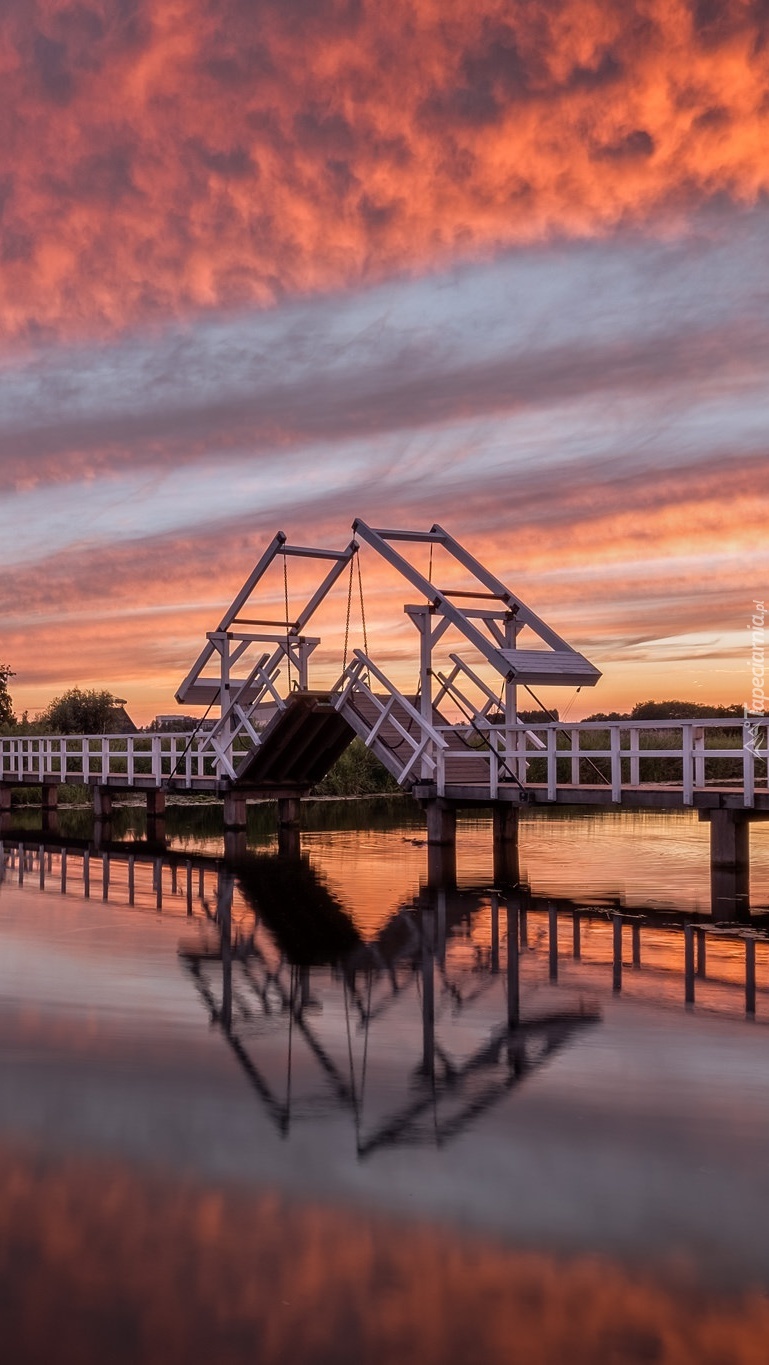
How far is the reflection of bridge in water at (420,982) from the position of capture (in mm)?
7383

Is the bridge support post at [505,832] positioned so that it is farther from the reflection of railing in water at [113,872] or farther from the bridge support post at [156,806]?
the bridge support post at [156,806]

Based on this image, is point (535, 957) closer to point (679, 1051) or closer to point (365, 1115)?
point (679, 1051)

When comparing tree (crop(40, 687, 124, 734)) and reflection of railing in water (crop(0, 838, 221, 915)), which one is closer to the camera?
reflection of railing in water (crop(0, 838, 221, 915))

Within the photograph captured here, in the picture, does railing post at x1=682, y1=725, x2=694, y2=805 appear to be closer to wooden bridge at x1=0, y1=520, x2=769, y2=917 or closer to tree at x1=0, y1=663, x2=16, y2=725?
wooden bridge at x1=0, y1=520, x2=769, y2=917

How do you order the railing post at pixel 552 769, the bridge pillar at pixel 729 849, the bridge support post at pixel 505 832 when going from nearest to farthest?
the bridge pillar at pixel 729 849 → the railing post at pixel 552 769 → the bridge support post at pixel 505 832

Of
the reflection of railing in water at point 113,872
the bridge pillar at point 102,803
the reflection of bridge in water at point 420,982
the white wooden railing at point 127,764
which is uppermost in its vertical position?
the white wooden railing at point 127,764

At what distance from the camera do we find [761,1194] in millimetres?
5598

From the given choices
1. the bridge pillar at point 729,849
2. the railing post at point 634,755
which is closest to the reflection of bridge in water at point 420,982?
the bridge pillar at point 729,849

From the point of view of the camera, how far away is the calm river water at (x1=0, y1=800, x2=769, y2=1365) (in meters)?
4.57

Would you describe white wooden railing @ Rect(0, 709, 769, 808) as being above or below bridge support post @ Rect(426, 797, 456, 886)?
above

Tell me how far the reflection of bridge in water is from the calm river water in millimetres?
47

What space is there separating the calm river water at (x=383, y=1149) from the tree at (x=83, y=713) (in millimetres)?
53695

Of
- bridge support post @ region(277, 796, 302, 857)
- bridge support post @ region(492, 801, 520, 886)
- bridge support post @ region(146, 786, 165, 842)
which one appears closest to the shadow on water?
bridge support post @ region(492, 801, 520, 886)

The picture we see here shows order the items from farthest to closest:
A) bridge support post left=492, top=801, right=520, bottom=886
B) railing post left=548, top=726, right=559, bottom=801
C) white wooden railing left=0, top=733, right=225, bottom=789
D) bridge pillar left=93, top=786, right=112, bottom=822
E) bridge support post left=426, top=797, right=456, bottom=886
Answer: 1. bridge pillar left=93, top=786, right=112, bottom=822
2. white wooden railing left=0, top=733, right=225, bottom=789
3. bridge support post left=492, top=801, right=520, bottom=886
4. bridge support post left=426, top=797, right=456, bottom=886
5. railing post left=548, top=726, right=559, bottom=801
